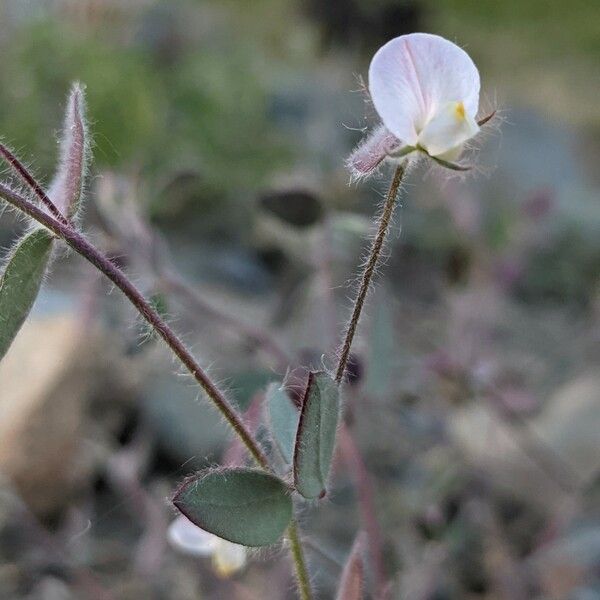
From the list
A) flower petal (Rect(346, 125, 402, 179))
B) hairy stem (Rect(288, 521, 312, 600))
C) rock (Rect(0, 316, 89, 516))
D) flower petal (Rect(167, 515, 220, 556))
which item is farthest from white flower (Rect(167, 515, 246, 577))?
rock (Rect(0, 316, 89, 516))

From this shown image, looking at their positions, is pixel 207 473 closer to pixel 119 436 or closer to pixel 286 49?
pixel 119 436

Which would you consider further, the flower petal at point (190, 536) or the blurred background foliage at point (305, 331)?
the blurred background foliage at point (305, 331)

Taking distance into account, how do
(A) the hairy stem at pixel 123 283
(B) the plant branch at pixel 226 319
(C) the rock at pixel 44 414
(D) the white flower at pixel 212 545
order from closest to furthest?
1. (A) the hairy stem at pixel 123 283
2. (D) the white flower at pixel 212 545
3. (B) the plant branch at pixel 226 319
4. (C) the rock at pixel 44 414

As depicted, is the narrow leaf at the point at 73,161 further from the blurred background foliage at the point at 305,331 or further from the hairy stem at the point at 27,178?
the blurred background foliage at the point at 305,331

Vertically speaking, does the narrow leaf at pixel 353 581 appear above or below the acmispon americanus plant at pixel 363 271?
below

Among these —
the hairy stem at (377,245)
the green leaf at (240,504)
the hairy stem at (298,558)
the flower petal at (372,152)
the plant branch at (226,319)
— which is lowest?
the plant branch at (226,319)

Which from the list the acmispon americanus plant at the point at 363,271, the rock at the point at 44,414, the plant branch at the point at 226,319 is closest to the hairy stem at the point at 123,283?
the acmispon americanus plant at the point at 363,271
